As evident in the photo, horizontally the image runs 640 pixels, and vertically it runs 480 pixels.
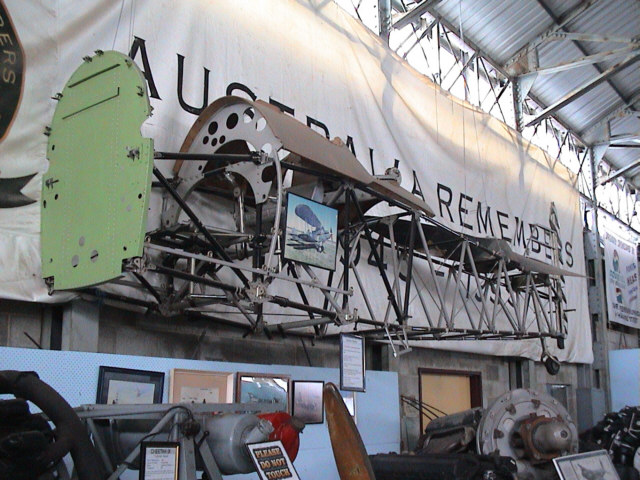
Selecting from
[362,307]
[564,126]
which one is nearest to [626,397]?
[564,126]

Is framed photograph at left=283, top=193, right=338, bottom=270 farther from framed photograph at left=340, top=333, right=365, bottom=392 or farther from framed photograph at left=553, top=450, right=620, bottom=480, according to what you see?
framed photograph at left=553, top=450, right=620, bottom=480

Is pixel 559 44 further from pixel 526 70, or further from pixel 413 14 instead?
pixel 413 14

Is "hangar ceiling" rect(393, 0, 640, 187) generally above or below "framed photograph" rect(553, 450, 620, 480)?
above

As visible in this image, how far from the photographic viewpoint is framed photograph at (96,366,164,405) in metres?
3.49

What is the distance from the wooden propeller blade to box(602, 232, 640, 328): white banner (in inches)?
434

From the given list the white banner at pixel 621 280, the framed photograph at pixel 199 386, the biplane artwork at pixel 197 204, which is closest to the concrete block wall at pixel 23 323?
the biplane artwork at pixel 197 204

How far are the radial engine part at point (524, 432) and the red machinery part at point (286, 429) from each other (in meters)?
2.30

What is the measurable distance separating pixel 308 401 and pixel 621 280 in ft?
34.8

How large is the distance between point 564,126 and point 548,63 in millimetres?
2420

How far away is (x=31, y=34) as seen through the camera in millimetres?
3811

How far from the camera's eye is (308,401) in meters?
4.86

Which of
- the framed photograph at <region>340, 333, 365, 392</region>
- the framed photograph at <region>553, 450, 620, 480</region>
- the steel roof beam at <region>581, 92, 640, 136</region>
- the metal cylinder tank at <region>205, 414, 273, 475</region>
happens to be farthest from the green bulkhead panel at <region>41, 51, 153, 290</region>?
the steel roof beam at <region>581, 92, 640, 136</region>

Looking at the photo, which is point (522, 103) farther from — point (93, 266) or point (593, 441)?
point (93, 266)

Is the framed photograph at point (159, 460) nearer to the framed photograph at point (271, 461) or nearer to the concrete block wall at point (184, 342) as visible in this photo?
the framed photograph at point (271, 461)
